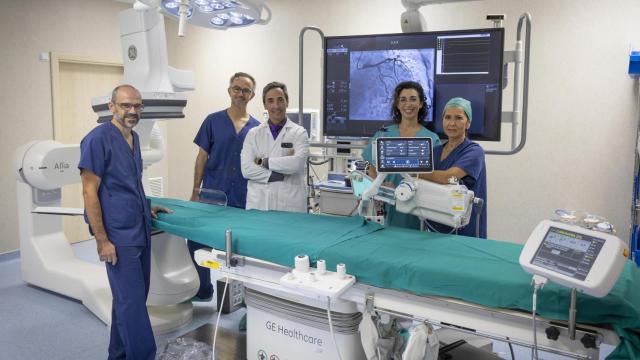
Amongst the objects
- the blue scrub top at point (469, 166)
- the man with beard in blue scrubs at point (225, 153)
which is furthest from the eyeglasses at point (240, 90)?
the blue scrub top at point (469, 166)

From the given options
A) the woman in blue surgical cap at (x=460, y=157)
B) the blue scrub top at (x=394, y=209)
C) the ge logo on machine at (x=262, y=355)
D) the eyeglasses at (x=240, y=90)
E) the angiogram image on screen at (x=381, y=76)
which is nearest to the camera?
the ge logo on machine at (x=262, y=355)

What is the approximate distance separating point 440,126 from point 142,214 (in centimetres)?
156

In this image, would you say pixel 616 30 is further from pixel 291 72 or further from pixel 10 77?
pixel 10 77

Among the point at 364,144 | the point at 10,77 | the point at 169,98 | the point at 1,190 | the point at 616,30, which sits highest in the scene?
the point at 616,30

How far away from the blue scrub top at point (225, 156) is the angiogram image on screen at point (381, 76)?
902 millimetres

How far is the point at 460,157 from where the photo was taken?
233 cm

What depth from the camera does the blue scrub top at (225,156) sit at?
3.37 m

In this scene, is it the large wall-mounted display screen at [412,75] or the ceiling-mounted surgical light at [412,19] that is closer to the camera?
the large wall-mounted display screen at [412,75]

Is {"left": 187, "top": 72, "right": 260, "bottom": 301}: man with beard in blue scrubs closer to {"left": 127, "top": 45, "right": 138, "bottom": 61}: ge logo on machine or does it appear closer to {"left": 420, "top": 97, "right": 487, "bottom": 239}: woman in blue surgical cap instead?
{"left": 127, "top": 45, "right": 138, "bottom": 61}: ge logo on machine

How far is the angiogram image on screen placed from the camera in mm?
2668

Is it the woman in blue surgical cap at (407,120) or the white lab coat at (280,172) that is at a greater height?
the woman in blue surgical cap at (407,120)

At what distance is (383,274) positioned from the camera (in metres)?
1.64

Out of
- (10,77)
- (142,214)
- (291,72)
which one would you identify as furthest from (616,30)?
(10,77)

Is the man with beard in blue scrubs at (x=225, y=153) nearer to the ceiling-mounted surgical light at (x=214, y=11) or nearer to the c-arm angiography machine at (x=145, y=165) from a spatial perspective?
the c-arm angiography machine at (x=145, y=165)
